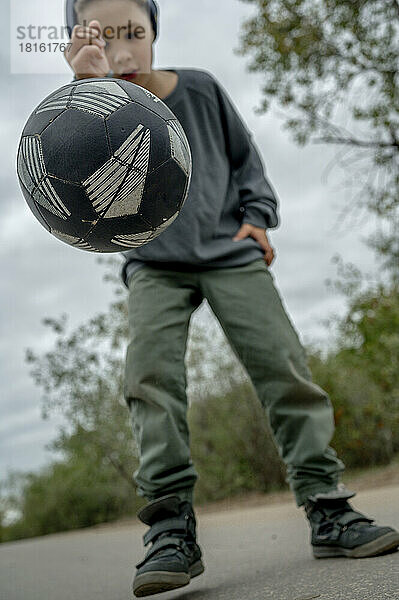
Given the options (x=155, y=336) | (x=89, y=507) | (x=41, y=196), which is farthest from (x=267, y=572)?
(x=89, y=507)

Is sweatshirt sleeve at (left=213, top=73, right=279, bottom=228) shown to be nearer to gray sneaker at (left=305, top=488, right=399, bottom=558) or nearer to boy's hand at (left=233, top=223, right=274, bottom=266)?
boy's hand at (left=233, top=223, right=274, bottom=266)

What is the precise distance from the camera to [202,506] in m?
9.25

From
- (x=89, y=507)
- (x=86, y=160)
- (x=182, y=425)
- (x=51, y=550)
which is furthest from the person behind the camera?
(x=89, y=507)

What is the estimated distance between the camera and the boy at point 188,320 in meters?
2.05

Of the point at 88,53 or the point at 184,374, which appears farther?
the point at 184,374

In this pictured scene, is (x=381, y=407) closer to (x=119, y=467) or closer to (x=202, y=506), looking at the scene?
(x=202, y=506)

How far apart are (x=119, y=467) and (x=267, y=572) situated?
26.0 feet

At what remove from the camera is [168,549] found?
1.92 meters

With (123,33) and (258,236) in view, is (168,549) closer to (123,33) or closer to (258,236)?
(258,236)

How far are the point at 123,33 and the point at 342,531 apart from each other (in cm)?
171

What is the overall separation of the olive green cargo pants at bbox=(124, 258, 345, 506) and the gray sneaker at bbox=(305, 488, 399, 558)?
0.20 feet

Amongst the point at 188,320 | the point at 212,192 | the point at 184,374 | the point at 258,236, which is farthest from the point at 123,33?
the point at 184,374

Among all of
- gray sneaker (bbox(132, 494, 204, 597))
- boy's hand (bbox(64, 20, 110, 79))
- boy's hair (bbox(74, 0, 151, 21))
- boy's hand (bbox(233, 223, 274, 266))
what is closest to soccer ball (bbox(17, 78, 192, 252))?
boy's hand (bbox(64, 20, 110, 79))

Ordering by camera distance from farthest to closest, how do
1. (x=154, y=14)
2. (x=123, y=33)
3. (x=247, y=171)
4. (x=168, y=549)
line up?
(x=247, y=171)
(x=154, y=14)
(x=123, y=33)
(x=168, y=549)
